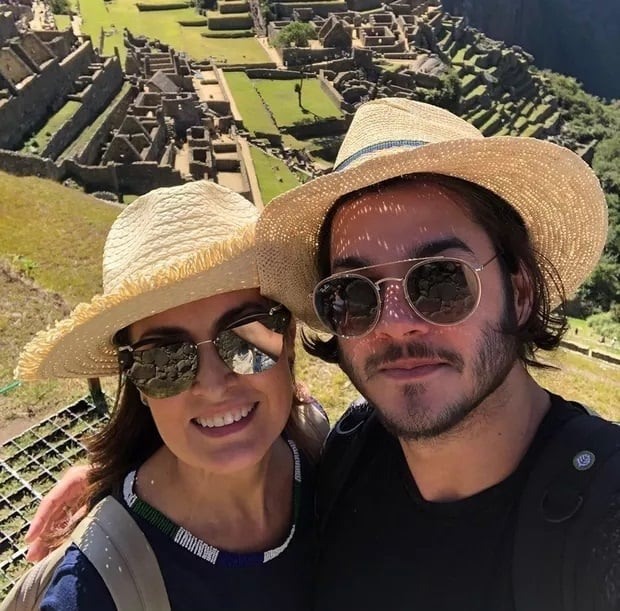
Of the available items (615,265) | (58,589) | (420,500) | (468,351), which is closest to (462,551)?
(420,500)

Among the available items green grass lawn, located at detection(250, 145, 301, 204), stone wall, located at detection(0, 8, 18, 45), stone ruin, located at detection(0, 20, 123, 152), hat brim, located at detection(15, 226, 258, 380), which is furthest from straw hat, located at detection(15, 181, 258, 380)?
stone wall, located at detection(0, 8, 18, 45)

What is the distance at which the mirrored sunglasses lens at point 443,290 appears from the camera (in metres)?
2.06

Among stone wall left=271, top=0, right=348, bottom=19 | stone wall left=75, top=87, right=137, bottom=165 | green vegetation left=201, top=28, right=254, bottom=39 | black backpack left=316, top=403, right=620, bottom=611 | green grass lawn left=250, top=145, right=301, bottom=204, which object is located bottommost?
green vegetation left=201, top=28, right=254, bottom=39

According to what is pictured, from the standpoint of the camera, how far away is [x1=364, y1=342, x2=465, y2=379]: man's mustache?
81.7 inches

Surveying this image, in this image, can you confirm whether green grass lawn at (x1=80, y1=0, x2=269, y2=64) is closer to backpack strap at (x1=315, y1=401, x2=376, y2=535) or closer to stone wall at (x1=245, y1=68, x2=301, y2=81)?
stone wall at (x1=245, y1=68, x2=301, y2=81)

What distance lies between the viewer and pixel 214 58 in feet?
125

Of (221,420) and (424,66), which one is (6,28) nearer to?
(424,66)

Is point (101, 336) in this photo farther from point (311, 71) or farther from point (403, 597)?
point (311, 71)

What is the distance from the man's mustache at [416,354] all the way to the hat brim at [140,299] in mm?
473

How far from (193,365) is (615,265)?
2915 centimetres

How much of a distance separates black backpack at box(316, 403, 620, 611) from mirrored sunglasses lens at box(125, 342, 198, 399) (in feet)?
3.35

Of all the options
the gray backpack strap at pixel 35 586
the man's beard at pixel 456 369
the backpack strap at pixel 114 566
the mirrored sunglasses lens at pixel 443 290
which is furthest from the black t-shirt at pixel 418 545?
the gray backpack strap at pixel 35 586

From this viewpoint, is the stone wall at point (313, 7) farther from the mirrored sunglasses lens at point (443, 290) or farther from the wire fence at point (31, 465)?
the mirrored sunglasses lens at point (443, 290)

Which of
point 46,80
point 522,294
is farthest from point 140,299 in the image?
point 46,80
